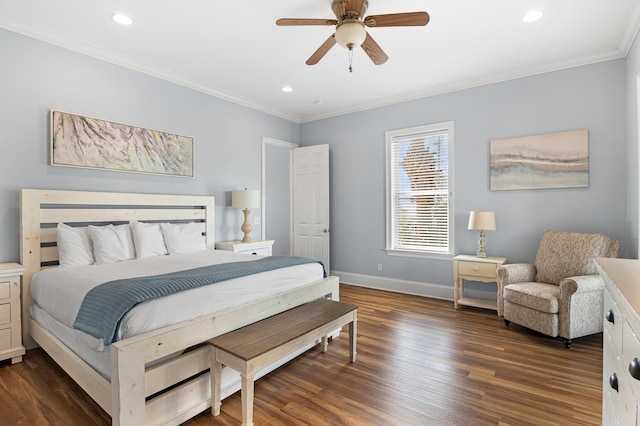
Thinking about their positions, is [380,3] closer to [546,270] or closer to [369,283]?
[546,270]

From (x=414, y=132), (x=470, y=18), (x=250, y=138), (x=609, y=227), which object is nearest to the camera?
(x=470, y=18)

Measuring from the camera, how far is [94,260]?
9.72 ft

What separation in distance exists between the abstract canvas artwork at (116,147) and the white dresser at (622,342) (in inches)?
158

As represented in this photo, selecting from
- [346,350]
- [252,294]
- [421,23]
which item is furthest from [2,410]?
[421,23]

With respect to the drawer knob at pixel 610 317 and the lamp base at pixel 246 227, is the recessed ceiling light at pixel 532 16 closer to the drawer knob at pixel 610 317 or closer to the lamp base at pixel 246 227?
the drawer knob at pixel 610 317

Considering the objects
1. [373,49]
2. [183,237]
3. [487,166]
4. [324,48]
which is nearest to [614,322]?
[373,49]

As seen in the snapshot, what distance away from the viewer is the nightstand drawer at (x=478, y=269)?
373cm

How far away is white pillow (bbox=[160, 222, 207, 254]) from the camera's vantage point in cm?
358

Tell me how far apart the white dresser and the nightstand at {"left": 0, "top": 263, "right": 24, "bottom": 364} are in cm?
368

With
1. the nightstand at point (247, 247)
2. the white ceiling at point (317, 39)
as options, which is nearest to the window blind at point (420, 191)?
the white ceiling at point (317, 39)

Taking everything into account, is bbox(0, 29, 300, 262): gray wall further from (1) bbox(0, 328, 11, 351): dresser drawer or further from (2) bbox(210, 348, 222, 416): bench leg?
(2) bbox(210, 348, 222, 416): bench leg

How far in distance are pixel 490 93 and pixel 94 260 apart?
186 inches

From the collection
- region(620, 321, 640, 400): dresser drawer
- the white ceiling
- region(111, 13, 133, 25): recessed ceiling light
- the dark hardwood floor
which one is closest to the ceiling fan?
the white ceiling

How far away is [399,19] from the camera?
7.53 feet
